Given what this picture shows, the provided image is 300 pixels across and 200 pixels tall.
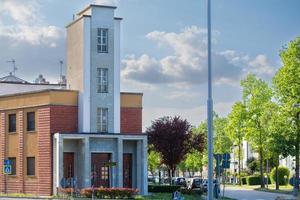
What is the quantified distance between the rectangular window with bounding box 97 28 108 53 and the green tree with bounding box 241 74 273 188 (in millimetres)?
21247

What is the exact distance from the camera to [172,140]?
6562cm

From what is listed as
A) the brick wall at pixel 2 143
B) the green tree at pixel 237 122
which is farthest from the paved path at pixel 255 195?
the brick wall at pixel 2 143

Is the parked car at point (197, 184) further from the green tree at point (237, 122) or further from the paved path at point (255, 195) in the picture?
the green tree at point (237, 122)

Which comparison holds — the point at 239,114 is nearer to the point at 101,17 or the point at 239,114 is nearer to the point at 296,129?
the point at 296,129

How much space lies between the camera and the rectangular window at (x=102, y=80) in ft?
170

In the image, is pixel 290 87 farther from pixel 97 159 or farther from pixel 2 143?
pixel 2 143

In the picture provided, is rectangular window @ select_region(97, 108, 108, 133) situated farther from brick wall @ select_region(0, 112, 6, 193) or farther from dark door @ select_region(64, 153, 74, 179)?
brick wall @ select_region(0, 112, 6, 193)

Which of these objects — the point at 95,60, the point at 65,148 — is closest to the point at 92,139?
the point at 65,148

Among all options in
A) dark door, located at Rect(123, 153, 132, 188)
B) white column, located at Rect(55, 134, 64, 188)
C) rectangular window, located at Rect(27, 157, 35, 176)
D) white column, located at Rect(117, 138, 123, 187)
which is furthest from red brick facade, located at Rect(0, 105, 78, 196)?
dark door, located at Rect(123, 153, 132, 188)

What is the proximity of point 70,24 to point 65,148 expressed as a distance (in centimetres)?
975

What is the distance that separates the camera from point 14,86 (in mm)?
64812

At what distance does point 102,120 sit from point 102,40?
5.93m

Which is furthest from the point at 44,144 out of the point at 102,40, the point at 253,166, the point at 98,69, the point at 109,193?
the point at 253,166

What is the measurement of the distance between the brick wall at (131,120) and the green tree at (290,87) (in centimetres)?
1197
